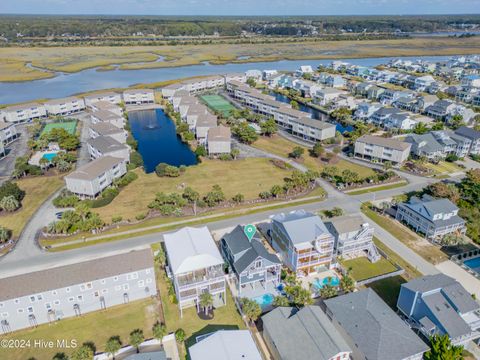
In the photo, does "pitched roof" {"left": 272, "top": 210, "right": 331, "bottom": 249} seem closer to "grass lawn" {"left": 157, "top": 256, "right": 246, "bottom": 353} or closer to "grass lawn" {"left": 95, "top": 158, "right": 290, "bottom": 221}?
"grass lawn" {"left": 157, "top": 256, "right": 246, "bottom": 353}

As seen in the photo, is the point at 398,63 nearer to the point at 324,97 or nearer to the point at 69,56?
the point at 324,97

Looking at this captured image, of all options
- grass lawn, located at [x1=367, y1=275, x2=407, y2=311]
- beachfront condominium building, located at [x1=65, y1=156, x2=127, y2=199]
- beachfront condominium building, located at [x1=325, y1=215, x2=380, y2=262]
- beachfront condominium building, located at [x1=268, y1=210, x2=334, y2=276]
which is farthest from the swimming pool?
beachfront condominium building, located at [x1=65, y1=156, x2=127, y2=199]

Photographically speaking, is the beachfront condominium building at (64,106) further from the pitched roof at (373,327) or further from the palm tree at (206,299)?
the pitched roof at (373,327)

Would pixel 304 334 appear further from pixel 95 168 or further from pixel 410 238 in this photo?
pixel 95 168

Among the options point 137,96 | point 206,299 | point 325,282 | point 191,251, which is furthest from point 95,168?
point 137,96

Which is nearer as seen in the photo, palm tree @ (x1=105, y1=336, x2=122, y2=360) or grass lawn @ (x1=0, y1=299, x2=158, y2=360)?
palm tree @ (x1=105, y1=336, x2=122, y2=360)
